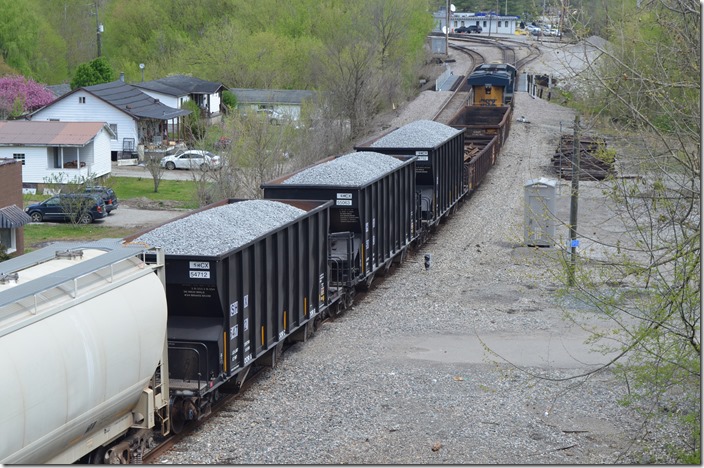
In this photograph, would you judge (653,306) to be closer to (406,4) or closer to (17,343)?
(17,343)

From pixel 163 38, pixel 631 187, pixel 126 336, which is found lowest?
pixel 126 336

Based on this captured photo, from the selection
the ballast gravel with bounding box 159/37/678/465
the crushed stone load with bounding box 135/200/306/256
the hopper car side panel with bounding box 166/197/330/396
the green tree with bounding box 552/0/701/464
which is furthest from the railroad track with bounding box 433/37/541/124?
the green tree with bounding box 552/0/701/464

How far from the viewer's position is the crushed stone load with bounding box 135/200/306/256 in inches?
573

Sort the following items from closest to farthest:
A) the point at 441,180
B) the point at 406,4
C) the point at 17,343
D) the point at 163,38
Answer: the point at 17,343, the point at 441,180, the point at 406,4, the point at 163,38

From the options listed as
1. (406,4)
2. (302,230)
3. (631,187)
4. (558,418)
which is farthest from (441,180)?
(406,4)

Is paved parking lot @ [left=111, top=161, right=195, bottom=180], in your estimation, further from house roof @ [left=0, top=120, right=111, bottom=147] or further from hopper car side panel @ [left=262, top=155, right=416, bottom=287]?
hopper car side panel @ [left=262, top=155, right=416, bottom=287]

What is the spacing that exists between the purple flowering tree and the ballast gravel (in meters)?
49.9

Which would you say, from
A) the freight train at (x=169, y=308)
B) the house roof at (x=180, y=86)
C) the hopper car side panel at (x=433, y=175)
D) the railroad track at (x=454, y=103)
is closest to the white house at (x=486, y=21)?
the railroad track at (x=454, y=103)

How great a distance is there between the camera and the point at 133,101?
64.2 metres

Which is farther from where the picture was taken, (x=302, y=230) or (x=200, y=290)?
(x=302, y=230)

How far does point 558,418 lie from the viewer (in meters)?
15.3

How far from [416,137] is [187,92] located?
40.6 metres

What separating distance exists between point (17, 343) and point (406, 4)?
2793 inches

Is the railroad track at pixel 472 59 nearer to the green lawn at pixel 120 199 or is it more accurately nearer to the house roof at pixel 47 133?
the green lawn at pixel 120 199
